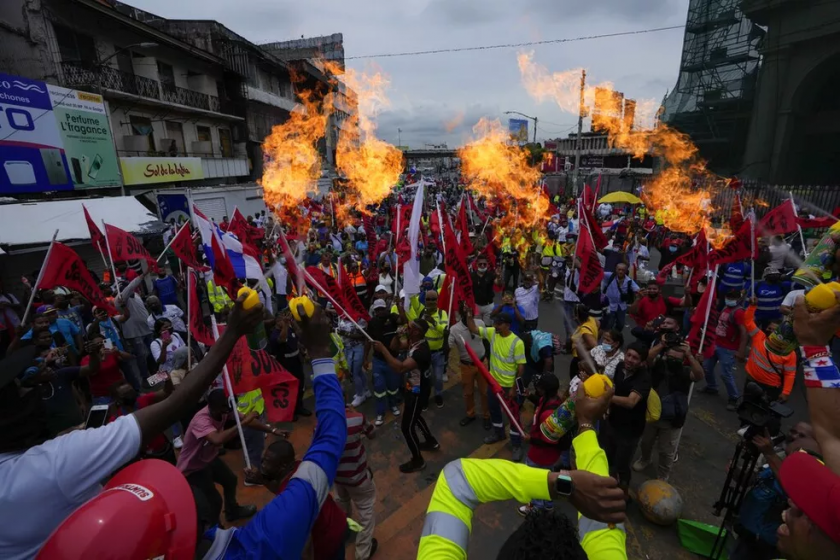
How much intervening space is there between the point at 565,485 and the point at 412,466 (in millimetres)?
4091

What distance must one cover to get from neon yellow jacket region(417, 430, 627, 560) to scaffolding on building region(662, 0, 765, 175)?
32934mm

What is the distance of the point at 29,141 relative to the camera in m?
13.5

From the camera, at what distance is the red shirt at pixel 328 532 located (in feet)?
8.99

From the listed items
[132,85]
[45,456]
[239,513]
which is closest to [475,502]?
[45,456]

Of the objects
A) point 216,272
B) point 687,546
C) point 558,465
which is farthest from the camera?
point 216,272

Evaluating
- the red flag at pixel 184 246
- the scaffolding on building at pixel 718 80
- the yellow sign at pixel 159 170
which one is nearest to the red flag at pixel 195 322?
the red flag at pixel 184 246

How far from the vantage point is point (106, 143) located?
1664 cm

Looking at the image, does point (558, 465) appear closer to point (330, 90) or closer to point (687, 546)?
point (687, 546)

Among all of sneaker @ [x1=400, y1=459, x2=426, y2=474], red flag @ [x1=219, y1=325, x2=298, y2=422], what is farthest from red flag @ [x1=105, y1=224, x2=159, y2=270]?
sneaker @ [x1=400, y1=459, x2=426, y2=474]

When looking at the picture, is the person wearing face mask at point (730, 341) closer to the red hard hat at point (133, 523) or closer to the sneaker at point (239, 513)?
the sneaker at point (239, 513)

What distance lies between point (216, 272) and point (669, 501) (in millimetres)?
6356

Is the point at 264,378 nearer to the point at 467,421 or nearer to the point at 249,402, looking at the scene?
the point at 249,402

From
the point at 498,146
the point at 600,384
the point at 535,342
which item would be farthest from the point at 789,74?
the point at 600,384

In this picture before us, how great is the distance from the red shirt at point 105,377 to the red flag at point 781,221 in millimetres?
10106
